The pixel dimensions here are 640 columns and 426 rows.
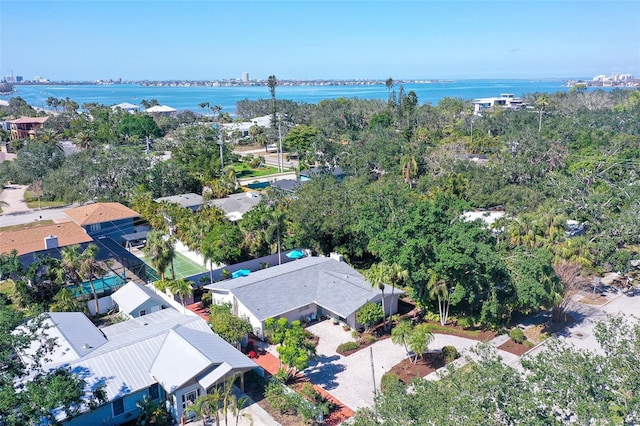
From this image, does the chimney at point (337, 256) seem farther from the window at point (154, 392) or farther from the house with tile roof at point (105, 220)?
the house with tile roof at point (105, 220)

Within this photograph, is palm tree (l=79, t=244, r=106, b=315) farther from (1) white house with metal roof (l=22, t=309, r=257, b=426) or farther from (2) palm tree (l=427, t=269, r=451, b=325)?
(2) palm tree (l=427, t=269, r=451, b=325)

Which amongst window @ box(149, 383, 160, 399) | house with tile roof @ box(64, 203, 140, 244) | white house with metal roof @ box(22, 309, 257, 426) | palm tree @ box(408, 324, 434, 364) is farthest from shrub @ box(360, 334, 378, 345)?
house with tile roof @ box(64, 203, 140, 244)

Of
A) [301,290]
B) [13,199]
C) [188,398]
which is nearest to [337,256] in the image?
[301,290]

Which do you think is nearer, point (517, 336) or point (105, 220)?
point (517, 336)

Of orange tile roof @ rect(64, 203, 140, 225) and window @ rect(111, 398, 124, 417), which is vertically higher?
orange tile roof @ rect(64, 203, 140, 225)

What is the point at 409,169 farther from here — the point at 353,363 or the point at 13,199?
the point at 13,199

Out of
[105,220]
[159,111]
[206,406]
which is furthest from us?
[159,111]

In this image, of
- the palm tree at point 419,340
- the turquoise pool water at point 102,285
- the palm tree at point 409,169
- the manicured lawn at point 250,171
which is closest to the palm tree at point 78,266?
the turquoise pool water at point 102,285
